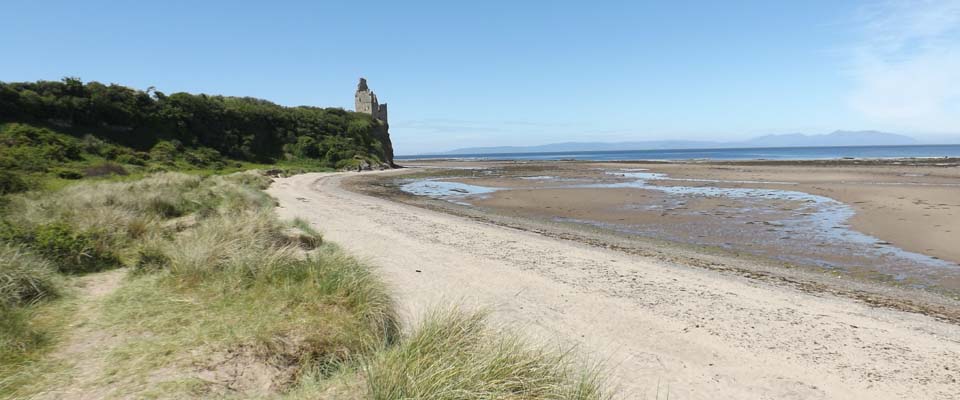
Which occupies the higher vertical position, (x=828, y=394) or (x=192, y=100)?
(x=192, y=100)

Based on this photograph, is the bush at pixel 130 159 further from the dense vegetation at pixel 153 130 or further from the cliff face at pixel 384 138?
the cliff face at pixel 384 138

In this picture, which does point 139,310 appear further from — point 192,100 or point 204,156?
point 192,100

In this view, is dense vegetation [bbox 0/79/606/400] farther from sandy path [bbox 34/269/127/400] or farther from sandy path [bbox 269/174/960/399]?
sandy path [bbox 269/174/960/399]

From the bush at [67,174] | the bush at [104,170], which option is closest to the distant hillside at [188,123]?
the bush at [104,170]

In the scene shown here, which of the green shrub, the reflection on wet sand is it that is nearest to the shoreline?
the reflection on wet sand

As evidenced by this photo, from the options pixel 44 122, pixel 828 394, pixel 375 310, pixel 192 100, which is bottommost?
pixel 828 394

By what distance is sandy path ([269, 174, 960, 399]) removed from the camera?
5.45 metres

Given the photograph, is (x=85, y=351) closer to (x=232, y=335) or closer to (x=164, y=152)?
(x=232, y=335)

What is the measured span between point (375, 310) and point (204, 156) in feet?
155

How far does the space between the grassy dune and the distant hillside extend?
113ft

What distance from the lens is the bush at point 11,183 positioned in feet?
45.3

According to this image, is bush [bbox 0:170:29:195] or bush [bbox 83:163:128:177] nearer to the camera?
bush [bbox 0:170:29:195]

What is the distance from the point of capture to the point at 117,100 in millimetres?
45312

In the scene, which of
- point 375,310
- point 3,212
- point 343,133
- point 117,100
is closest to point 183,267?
point 375,310
